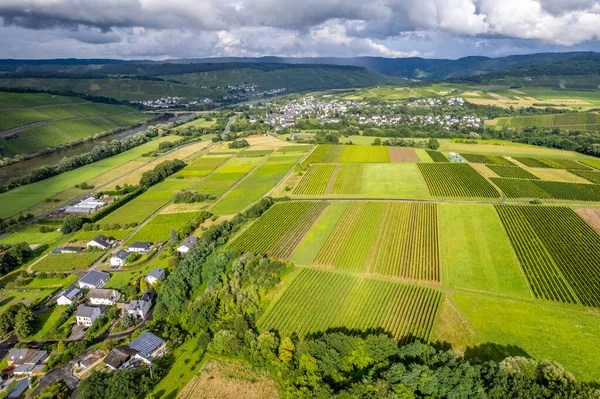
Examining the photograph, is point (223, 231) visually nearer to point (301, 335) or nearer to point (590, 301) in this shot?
point (301, 335)

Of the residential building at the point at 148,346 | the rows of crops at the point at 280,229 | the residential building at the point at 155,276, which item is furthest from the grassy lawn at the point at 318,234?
the residential building at the point at 148,346

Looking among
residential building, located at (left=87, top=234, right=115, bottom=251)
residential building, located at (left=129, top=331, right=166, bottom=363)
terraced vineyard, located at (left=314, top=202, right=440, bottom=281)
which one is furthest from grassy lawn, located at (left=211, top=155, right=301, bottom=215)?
residential building, located at (left=129, top=331, right=166, bottom=363)

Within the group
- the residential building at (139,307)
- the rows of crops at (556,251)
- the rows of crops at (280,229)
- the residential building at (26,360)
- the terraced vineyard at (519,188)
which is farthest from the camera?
the terraced vineyard at (519,188)

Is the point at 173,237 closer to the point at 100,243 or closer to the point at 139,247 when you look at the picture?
the point at 139,247

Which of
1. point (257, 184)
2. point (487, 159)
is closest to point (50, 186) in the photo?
point (257, 184)

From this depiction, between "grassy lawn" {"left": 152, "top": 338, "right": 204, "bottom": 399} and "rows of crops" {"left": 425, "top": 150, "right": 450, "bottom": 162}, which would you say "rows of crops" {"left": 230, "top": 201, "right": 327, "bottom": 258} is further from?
"rows of crops" {"left": 425, "top": 150, "right": 450, "bottom": 162}

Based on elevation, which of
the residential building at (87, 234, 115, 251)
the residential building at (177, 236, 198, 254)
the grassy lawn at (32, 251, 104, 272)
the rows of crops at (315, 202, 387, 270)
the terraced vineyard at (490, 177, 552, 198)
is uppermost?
the terraced vineyard at (490, 177, 552, 198)

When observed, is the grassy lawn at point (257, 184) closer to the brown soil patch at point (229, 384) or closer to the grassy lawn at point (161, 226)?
the grassy lawn at point (161, 226)
